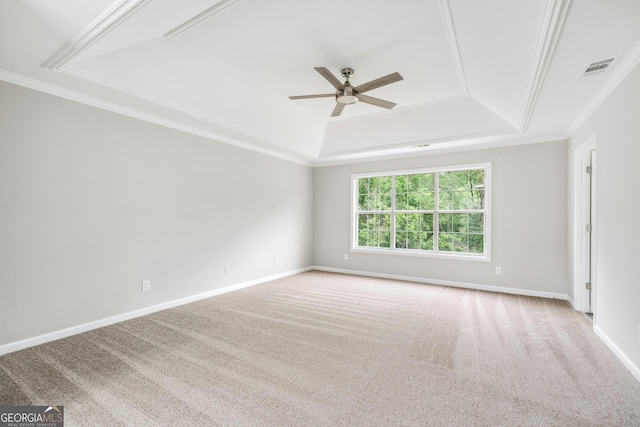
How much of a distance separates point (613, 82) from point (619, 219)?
117 centimetres

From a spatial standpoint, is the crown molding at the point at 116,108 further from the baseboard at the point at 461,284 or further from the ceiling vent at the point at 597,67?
the ceiling vent at the point at 597,67

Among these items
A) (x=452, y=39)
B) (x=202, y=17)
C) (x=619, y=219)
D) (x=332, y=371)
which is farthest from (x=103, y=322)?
(x=619, y=219)

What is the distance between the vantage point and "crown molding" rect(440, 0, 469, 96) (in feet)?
7.21

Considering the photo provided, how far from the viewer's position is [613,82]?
2570mm

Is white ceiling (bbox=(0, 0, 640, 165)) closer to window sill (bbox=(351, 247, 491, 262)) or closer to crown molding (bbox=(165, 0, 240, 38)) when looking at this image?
crown molding (bbox=(165, 0, 240, 38))

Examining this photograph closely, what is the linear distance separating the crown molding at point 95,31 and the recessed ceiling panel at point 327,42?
0.64 m

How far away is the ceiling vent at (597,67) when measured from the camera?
2289mm

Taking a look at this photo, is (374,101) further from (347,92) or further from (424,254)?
(424,254)

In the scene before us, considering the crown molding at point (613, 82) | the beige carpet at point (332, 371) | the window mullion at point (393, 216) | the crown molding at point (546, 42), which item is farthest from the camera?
the window mullion at point (393, 216)

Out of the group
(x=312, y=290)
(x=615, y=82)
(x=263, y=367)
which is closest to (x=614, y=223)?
(x=615, y=82)

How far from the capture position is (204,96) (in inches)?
138

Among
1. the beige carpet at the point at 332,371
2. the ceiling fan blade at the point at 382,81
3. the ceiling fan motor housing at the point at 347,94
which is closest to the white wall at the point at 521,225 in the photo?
the beige carpet at the point at 332,371

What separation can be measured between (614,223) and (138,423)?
3.93 m

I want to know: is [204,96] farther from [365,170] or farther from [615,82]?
[615,82]
